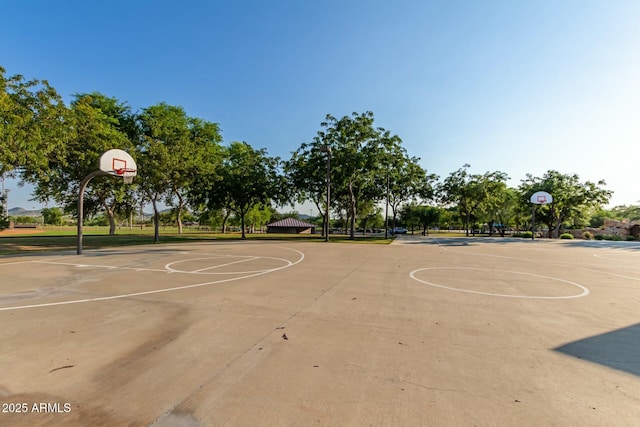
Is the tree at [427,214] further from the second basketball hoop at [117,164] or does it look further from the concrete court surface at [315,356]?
the concrete court surface at [315,356]

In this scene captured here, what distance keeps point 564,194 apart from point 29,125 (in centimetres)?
4686

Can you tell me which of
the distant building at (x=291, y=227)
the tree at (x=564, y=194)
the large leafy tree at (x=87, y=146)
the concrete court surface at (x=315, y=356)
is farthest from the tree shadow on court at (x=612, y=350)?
the distant building at (x=291, y=227)

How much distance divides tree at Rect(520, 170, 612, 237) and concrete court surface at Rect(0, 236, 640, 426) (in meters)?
34.4

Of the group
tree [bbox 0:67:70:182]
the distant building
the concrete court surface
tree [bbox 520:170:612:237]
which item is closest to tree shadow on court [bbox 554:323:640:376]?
the concrete court surface

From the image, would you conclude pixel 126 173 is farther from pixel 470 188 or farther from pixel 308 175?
pixel 470 188

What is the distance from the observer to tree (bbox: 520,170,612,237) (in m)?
33.5

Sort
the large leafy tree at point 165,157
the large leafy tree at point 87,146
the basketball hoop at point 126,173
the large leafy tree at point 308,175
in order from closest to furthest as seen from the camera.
A: the basketball hoop at point 126,173
the large leafy tree at point 87,146
the large leafy tree at point 165,157
the large leafy tree at point 308,175

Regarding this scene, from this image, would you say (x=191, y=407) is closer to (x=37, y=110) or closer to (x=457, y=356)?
(x=457, y=356)

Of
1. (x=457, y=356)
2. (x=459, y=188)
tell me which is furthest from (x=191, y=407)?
(x=459, y=188)

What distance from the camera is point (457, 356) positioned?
369cm

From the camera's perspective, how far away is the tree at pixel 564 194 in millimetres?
33531

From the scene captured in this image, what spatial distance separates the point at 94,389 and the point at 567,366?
16.6 ft

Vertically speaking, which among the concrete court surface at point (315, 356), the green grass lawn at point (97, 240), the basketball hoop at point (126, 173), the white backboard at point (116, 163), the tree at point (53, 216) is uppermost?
the white backboard at point (116, 163)

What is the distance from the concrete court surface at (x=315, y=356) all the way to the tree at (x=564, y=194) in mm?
34393
